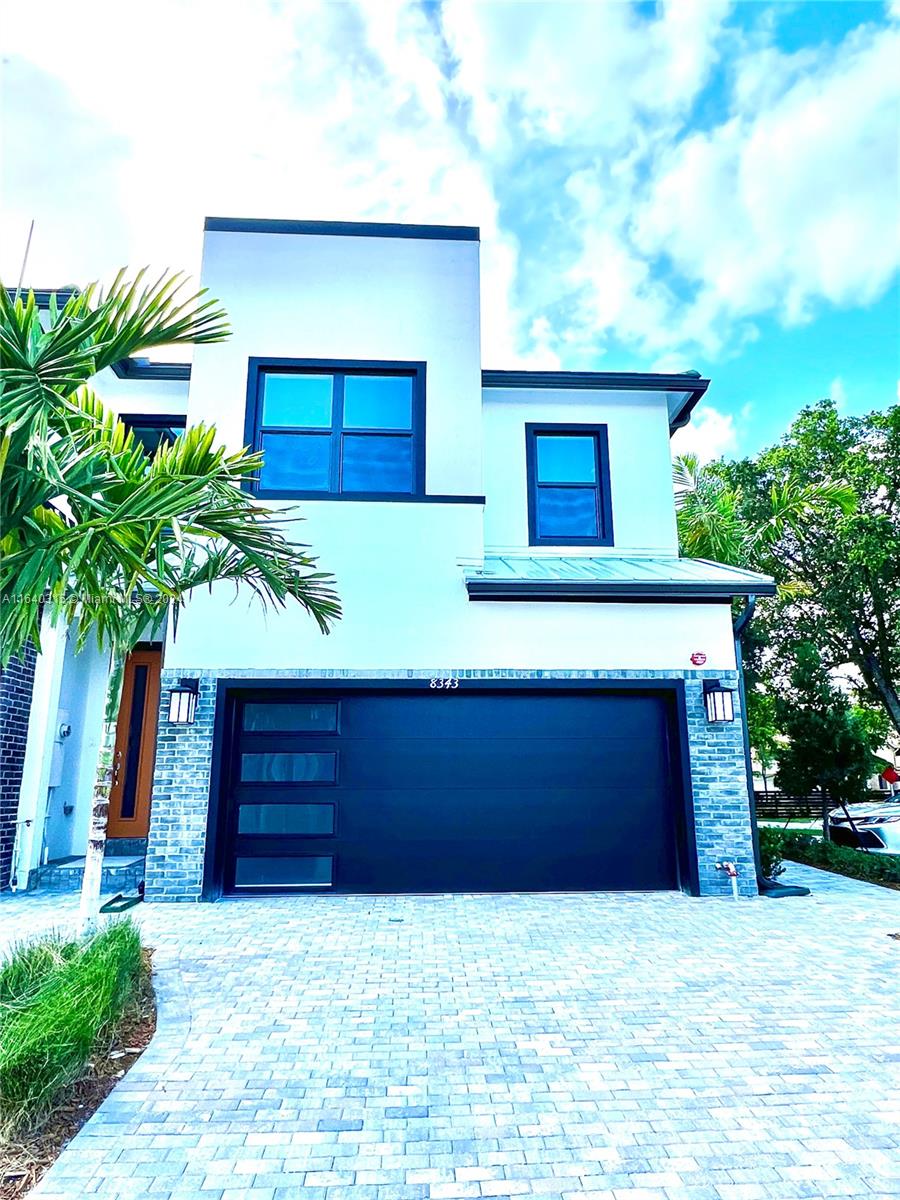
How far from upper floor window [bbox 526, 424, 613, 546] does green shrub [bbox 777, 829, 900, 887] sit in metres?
5.66

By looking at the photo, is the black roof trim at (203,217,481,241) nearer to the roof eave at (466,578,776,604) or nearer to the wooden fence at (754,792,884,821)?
the roof eave at (466,578,776,604)

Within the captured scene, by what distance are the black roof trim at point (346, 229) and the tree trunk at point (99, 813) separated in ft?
20.2

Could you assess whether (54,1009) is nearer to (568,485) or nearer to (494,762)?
(494,762)

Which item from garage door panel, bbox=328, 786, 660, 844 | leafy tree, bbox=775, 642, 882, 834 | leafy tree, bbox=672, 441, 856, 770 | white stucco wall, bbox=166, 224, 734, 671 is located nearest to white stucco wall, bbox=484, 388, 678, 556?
white stucco wall, bbox=166, 224, 734, 671

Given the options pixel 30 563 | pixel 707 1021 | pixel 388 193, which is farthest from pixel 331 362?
pixel 707 1021

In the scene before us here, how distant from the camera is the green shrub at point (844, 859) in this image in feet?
28.9

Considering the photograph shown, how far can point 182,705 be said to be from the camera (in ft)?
24.4

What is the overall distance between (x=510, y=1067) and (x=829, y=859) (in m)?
8.25

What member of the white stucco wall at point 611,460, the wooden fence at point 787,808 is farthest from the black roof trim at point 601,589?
the wooden fence at point 787,808

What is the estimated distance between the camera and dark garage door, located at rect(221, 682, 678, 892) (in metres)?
7.57

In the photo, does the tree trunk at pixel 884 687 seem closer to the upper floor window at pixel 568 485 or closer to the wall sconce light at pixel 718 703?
the wall sconce light at pixel 718 703

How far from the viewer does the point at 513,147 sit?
11016 millimetres

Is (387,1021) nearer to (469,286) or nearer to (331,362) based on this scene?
(331,362)

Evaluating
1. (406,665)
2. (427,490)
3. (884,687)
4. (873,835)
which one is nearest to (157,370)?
(427,490)
